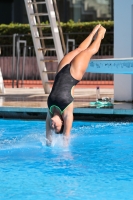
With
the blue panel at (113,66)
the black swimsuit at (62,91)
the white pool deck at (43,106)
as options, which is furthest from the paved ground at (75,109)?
the black swimsuit at (62,91)

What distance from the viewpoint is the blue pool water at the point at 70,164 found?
6.25 metres

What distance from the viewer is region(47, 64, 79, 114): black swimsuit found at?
26.7 ft

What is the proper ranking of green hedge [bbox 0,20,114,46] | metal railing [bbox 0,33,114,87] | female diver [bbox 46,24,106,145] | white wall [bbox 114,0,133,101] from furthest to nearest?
green hedge [bbox 0,20,114,46]
metal railing [bbox 0,33,114,87]
white wall [bbox 114,0,133,101]
female diver [bbox 46,24,106,145]

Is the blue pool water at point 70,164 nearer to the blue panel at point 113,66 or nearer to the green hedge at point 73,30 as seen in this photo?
the blue panel at point 113,66

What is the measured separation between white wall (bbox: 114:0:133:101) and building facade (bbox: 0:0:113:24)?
14.2 meters

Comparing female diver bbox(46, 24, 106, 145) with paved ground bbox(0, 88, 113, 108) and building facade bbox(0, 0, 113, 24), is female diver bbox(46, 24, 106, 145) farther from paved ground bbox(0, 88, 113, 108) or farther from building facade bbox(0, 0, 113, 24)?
building facade bbox(0, 0, 113, 24)

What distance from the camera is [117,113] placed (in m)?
11.4

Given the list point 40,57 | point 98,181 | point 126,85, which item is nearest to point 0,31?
point 40,57

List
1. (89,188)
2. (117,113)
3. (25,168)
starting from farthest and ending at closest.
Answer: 1. (117,113)
2. (25,168)
3. (89,188)

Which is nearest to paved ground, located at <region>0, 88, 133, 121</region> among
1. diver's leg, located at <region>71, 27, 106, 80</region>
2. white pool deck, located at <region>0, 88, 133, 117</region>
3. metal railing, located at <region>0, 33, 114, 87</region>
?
white pool deck, located at <region>0, 88, 133, 117</region>

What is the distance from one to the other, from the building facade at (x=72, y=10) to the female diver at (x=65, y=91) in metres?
18.6

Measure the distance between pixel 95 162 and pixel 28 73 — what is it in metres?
16.9

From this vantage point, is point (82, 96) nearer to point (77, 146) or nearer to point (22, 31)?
point (77, 146)

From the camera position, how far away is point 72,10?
28.2 meters
